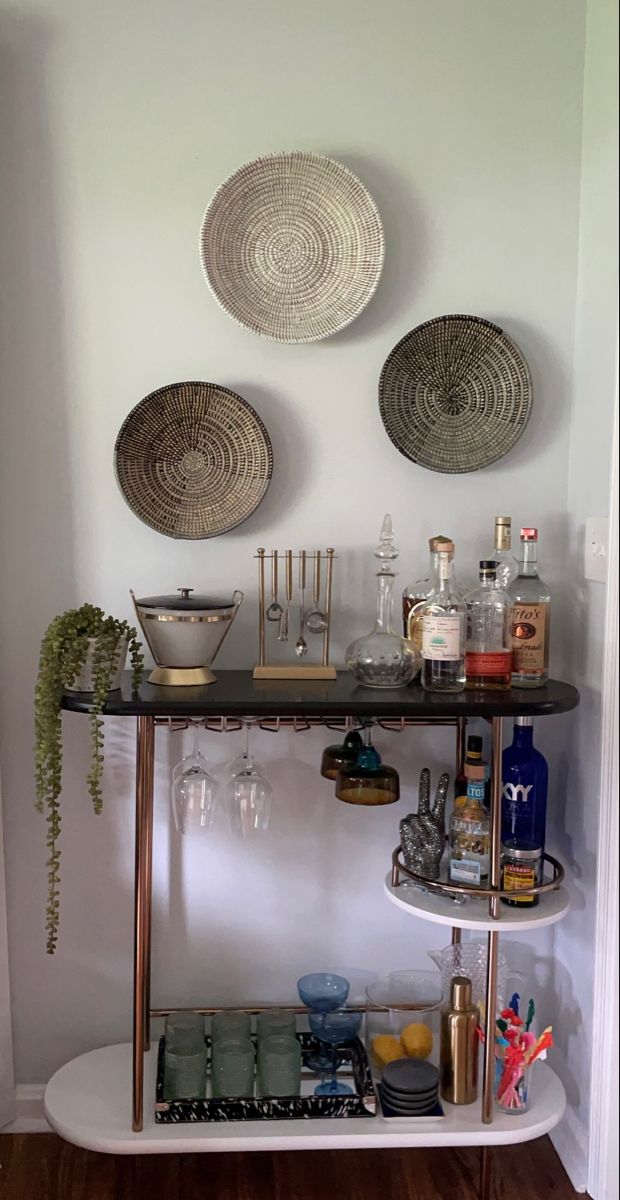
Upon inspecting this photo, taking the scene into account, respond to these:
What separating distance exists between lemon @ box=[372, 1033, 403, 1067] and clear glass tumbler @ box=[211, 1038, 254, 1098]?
0.80 feet

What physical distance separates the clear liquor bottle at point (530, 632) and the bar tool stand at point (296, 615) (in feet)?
1.14

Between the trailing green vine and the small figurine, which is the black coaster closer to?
the small figurine

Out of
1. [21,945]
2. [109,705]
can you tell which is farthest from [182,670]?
[21,945]

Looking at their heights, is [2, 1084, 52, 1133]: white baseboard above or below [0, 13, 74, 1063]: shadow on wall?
below

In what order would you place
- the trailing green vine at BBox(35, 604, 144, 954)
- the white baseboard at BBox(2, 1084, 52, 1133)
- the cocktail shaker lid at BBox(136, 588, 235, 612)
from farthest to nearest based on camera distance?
the white baseboard at BBox(2, 1084, 52, 1133), the cocktail shaker lid at BBox(136, 588, 235, 612), the trailing green vine at BBox(35, 604, 144, 954)

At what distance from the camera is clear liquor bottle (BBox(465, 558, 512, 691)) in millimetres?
1738

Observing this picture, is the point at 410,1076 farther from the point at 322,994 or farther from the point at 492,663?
the point at 492,663

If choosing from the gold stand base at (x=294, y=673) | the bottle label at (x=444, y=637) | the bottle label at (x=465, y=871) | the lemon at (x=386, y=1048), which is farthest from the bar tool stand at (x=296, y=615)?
the lemon at (x=386, y=1048)

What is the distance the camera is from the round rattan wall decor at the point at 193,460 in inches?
73.0

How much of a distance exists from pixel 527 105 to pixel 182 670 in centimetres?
130

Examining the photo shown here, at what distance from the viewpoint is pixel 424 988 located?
1.90 m

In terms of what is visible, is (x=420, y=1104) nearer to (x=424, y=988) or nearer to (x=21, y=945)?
(x=424, y=988)

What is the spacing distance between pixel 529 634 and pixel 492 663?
10 cm

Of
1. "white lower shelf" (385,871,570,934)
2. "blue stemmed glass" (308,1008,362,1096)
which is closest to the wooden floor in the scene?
"blue stemmed glass" (308,1008,362,1096)
